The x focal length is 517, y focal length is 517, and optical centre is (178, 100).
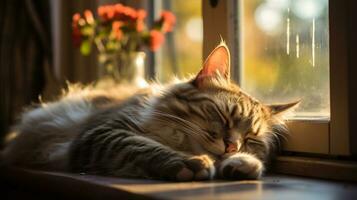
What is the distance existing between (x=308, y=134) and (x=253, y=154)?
190mm

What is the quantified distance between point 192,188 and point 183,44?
1.21 m

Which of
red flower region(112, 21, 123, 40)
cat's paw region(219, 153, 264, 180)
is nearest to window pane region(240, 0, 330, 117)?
cat's paw region(219, 153, 264, 180)

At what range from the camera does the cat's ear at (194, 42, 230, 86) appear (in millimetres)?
1397

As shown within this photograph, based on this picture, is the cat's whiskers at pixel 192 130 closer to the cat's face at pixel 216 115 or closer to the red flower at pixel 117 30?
the cat's face at pixel 216 115

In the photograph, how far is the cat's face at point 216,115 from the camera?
131cm

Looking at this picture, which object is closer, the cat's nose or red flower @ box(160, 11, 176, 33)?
the cat's nose

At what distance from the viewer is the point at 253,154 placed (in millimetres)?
1415

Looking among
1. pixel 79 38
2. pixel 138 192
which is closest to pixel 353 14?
pixel 138 192

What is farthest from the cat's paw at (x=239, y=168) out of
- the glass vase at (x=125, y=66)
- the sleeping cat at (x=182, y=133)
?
the glass vase at (x=125, y=66)

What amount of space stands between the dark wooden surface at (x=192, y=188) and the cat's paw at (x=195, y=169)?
0.02 meters

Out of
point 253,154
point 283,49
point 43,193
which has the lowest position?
point 43,193

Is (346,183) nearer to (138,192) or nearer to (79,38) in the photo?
(138,192)

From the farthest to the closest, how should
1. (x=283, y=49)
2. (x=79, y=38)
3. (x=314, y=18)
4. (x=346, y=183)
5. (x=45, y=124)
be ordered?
(x=79, y=38) → (x=45, y=124) → (x=283, y=49) → (x=314, y=18) → (x=346, y=183)

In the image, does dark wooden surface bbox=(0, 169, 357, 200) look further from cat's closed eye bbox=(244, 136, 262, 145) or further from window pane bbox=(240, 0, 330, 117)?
window pane bbox=(240, 0, 330, 117)
